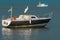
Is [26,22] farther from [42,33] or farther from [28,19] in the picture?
[42,33]

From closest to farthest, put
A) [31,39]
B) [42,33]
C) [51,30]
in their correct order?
[31,39]
[42,33]
[51,30]

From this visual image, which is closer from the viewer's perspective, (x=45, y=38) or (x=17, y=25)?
(x=45, y=38)

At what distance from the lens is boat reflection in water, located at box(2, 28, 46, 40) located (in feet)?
182

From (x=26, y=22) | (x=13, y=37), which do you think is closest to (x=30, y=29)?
(x=26, y=22)

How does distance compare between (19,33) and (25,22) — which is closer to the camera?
(19,33)

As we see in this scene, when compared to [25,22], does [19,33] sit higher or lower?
lower

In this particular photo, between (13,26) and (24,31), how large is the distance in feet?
14.5

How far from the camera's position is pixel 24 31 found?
63250 mm

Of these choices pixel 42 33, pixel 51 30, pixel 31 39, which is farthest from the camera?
pixel 51 30

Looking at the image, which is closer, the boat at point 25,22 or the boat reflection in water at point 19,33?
the boat reflection in water at point 19,33

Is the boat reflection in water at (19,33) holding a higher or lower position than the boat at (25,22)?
lower

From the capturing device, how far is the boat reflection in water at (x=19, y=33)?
5556 cm

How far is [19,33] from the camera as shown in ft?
199

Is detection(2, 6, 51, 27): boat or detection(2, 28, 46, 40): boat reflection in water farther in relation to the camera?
detection(2, 6, 51, 27): boat
